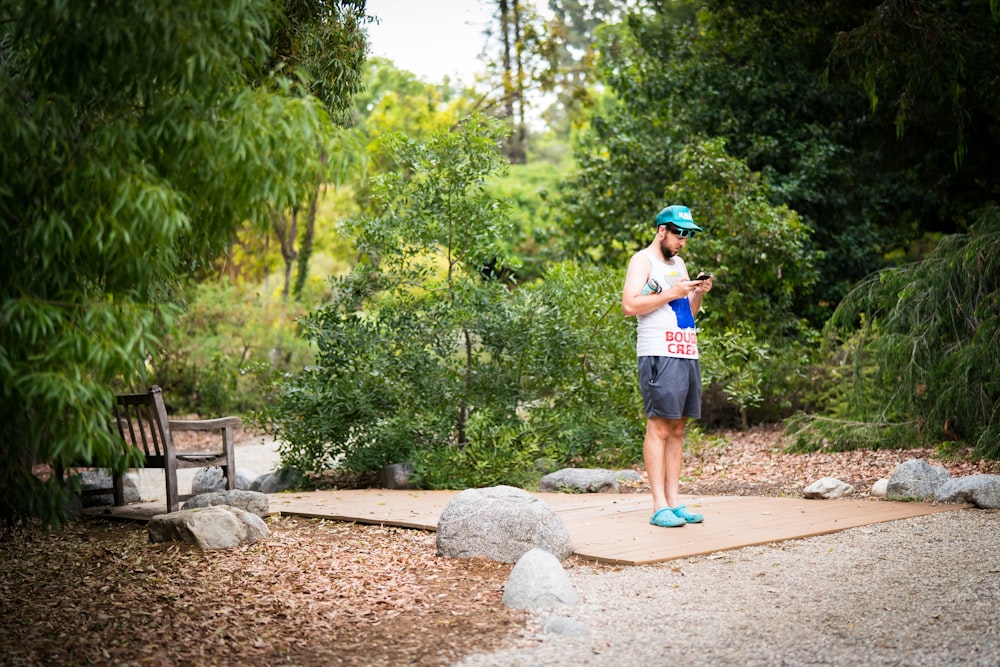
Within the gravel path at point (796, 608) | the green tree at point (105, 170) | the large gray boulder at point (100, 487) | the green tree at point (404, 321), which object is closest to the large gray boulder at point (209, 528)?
the large gray boulder at point (100, 487)

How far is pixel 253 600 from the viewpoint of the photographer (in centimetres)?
432

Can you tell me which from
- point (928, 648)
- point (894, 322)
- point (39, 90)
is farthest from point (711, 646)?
point (894, 322)

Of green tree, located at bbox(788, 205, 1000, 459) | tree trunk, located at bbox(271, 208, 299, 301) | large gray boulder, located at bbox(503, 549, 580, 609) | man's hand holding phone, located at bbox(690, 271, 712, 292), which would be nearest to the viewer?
large gray boulder, located at bbox(503, 549, 580, 609)

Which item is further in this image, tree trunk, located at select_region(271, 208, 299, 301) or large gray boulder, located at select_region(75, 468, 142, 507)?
tree trunk, located at select_region(271, 208, 299, 301)

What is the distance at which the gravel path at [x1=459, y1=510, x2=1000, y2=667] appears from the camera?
340 cm

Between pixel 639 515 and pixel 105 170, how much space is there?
13.8 feet

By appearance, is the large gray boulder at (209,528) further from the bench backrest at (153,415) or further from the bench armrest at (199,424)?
the bench armrest at (199,424)

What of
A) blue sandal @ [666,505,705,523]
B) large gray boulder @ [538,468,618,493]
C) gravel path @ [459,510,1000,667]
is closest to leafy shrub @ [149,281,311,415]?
large gray boulder @ [538,468,618,493]

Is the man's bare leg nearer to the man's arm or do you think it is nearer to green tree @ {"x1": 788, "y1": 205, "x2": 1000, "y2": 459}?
the man's arm

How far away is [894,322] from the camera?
8977 millimetres

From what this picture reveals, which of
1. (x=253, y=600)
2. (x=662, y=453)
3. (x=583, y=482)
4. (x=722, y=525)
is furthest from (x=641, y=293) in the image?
(x=583, y=482)

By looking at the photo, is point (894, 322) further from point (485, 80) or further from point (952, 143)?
point (485, 80)

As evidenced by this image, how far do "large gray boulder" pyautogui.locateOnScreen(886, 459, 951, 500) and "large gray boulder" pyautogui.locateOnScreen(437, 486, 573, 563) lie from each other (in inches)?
123

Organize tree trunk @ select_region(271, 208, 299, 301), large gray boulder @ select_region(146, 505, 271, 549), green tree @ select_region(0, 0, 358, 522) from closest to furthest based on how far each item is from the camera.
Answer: green tree @ select_region(0, 0, 358, 522) → large gray boulder @ select_region(146, 505, 271, 549) → tree trunk @ select_region(271, 208, 299, 301)
